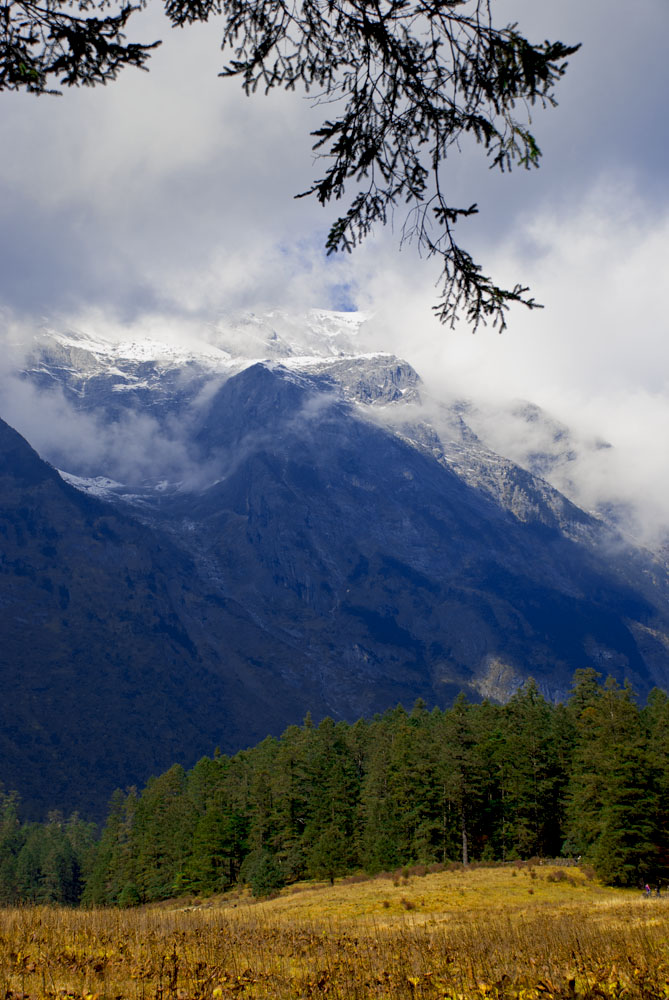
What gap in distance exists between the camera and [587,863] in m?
42.8

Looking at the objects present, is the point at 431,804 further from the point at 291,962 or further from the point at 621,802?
the point at 291,962

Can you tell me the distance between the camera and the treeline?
39656mm

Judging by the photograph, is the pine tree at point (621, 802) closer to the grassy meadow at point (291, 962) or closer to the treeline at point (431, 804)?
the treeline at point (431, 804)

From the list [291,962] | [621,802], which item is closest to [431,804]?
[621,802]

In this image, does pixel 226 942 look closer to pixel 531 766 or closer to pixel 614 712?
pixel 614 712

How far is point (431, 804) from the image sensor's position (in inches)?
Answer: 2071

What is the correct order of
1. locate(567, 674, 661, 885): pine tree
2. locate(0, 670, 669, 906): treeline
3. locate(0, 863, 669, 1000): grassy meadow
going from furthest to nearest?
1. locate(0, 670, 669, 906): treeline
2. locate(567, 674, 661, 885): pine tree
3. locate(0, 863, 669, 1000): grassy meadow

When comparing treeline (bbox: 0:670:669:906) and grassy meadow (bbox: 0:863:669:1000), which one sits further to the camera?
treeline (bbox: 0:670:669:906)

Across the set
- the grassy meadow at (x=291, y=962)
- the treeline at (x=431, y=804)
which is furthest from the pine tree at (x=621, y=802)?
the grassy meadow at (x=291, y=962)

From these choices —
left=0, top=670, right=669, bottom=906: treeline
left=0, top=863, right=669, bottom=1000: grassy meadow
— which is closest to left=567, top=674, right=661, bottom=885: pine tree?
left=0, top=670, right=669, bottom=906: treeline

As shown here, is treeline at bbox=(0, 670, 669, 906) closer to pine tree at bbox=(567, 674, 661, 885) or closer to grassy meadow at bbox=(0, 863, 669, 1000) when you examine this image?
pine tree at bbox=(567, 674, 661, 885)

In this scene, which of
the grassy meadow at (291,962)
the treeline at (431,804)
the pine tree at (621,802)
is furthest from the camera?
the treeline at (431,804)

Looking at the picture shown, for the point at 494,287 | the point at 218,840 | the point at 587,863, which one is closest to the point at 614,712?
the point at 587,863

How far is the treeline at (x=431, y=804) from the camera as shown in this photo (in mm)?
39656
